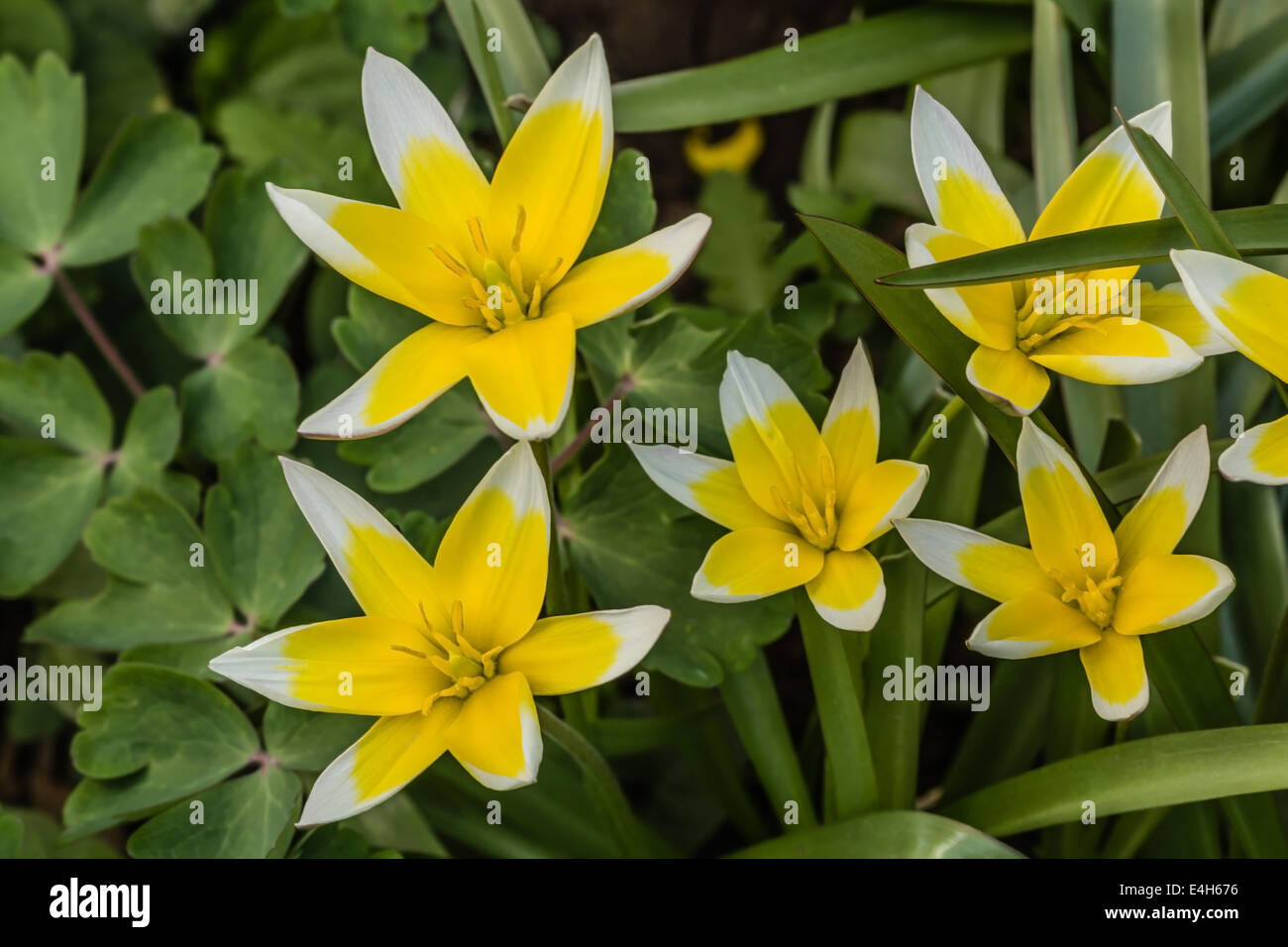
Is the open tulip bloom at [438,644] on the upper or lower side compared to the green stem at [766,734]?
upper

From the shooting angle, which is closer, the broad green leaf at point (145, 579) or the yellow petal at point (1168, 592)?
the yellow petal at point (1168, 592)

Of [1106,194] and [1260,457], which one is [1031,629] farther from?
[1106,194]

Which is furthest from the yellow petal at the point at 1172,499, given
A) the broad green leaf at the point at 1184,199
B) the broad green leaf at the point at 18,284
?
the broad green leaf at the point at 18,284

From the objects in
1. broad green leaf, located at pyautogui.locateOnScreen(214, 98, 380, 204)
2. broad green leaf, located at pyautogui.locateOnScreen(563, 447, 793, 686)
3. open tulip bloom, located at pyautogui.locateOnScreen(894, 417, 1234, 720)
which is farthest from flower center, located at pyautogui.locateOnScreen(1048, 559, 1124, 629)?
broad green leaf, located at pyautogui.locateOnScreen(214, 98, 380, 204)

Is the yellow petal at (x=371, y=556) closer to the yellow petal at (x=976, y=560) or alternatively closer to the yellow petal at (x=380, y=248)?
the yellow petal at (x=380, y=248)

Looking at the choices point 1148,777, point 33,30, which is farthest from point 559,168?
point 33,30

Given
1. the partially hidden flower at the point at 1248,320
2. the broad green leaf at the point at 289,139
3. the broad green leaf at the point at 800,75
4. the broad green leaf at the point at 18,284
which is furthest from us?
the broad green leaf at the point at 289,139
